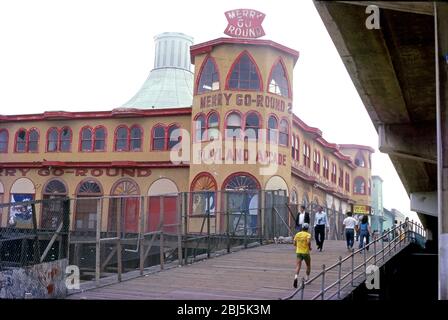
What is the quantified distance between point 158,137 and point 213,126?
5.88 meters

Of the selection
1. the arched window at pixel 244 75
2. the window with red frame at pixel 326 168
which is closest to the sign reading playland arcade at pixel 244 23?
the arched window at pixel 244 75

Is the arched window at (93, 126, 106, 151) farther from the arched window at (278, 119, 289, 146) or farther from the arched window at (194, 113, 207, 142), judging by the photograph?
the arched window at (278, 119, 289, 146)

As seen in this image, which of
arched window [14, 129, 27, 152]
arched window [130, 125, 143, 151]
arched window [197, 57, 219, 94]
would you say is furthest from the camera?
arched window [14, 129, 27, 152]

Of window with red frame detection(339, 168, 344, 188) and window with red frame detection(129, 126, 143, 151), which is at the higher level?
window with red frame detection(129, 126, 143, 151)

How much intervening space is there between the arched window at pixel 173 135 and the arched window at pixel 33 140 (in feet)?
37.8

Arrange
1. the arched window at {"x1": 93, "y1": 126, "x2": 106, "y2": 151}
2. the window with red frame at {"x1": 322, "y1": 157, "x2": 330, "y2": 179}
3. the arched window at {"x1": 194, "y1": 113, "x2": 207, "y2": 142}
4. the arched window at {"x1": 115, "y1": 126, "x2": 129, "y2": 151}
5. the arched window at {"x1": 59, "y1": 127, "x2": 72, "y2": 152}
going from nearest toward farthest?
1. the arched window at {"x1": 194, "y1": 113, "x2": 207, "y2": 142}
2. the arched window at {"x1": 115, "y1": 126, "x2": 129, "y2": 151}
3. the arched window at {"x1": 93, "y1": 126, "x2": 106, "y2": 151}
4. the arched window at {"x1": 59, "y1": 127, "x2": 72, "y2": 152}
5. the window with red frame at {"x1": 322, "y1": 157, "x2": 330, "y2": 179}

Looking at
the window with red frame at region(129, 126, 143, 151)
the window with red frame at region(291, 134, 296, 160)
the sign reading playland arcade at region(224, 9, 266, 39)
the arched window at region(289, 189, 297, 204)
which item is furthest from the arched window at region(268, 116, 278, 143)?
the window with red frame at region(129, 126, 143, 151)

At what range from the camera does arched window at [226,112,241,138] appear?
34.4 meters

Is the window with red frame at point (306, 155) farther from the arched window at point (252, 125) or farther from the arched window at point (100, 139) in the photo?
the arched window at point (100, 139)

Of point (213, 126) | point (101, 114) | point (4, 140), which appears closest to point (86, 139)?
point (101, 114)

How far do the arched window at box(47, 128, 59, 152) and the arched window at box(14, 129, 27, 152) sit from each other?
230 centimetres
